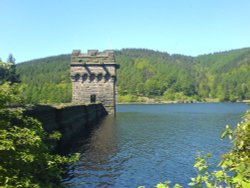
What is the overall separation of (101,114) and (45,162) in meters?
56.0

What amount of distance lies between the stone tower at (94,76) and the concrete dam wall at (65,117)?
9.74 metres

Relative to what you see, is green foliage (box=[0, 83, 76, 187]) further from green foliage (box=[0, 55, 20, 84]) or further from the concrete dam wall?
the concrete dam wall

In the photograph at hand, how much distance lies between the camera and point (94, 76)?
6856 cm

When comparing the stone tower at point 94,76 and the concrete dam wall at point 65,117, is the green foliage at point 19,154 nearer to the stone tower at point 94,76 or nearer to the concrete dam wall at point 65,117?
the concrete dam wall at point 65,117

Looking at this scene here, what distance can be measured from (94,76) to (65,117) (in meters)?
33.5

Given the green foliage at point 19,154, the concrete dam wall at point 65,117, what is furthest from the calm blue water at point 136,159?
the green foliage at point 19,154

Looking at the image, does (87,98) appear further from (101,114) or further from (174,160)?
(174,160)

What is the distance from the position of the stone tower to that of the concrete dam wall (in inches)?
384

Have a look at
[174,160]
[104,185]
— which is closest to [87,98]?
[174,160]

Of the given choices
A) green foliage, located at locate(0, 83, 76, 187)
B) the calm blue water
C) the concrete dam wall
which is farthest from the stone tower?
green foliage, located at locate(0, 83, 76, 187)

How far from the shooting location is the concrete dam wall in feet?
81.7

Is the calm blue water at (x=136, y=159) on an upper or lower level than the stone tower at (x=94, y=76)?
lower

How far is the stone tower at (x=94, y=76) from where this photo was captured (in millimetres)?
68438

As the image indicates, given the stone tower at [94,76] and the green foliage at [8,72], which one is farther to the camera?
the stone tower at [94,76]
